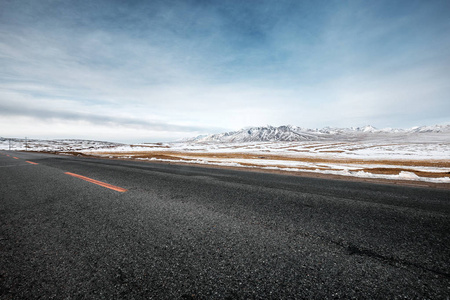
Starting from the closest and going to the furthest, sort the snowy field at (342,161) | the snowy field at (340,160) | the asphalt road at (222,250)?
the asphalt road at (222,250), the snowy field at (342,161), the snowy field at (340,160)

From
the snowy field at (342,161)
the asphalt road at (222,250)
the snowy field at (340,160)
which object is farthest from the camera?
the snowy field at (340,160)

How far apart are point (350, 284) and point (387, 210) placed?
10.3 feet

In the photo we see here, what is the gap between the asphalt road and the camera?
5.64ft

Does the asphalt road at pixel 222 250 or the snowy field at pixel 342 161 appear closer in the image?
the asphalt road at pixel 222 250

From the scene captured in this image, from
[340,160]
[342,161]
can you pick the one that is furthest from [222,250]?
[340,160]

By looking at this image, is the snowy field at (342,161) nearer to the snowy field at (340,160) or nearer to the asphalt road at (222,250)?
the snowy field at (340,160)

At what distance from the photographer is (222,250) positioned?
2.37 m

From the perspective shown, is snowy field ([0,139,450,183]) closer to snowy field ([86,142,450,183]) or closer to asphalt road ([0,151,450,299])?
snowy field ([86,142,450,183])

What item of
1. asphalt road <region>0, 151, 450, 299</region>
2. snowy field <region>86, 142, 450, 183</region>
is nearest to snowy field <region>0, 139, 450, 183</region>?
snowy field <region>86, 142, 450, 183</region>

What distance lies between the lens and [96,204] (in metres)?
4.19

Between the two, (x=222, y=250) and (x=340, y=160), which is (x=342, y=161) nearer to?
(x=340, y=160)

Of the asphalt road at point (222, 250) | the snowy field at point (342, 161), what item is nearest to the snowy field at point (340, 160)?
the snowy field at point (342, 161)

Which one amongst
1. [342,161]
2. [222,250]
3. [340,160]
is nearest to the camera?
[222,250]

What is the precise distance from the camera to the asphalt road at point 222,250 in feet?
5.64
